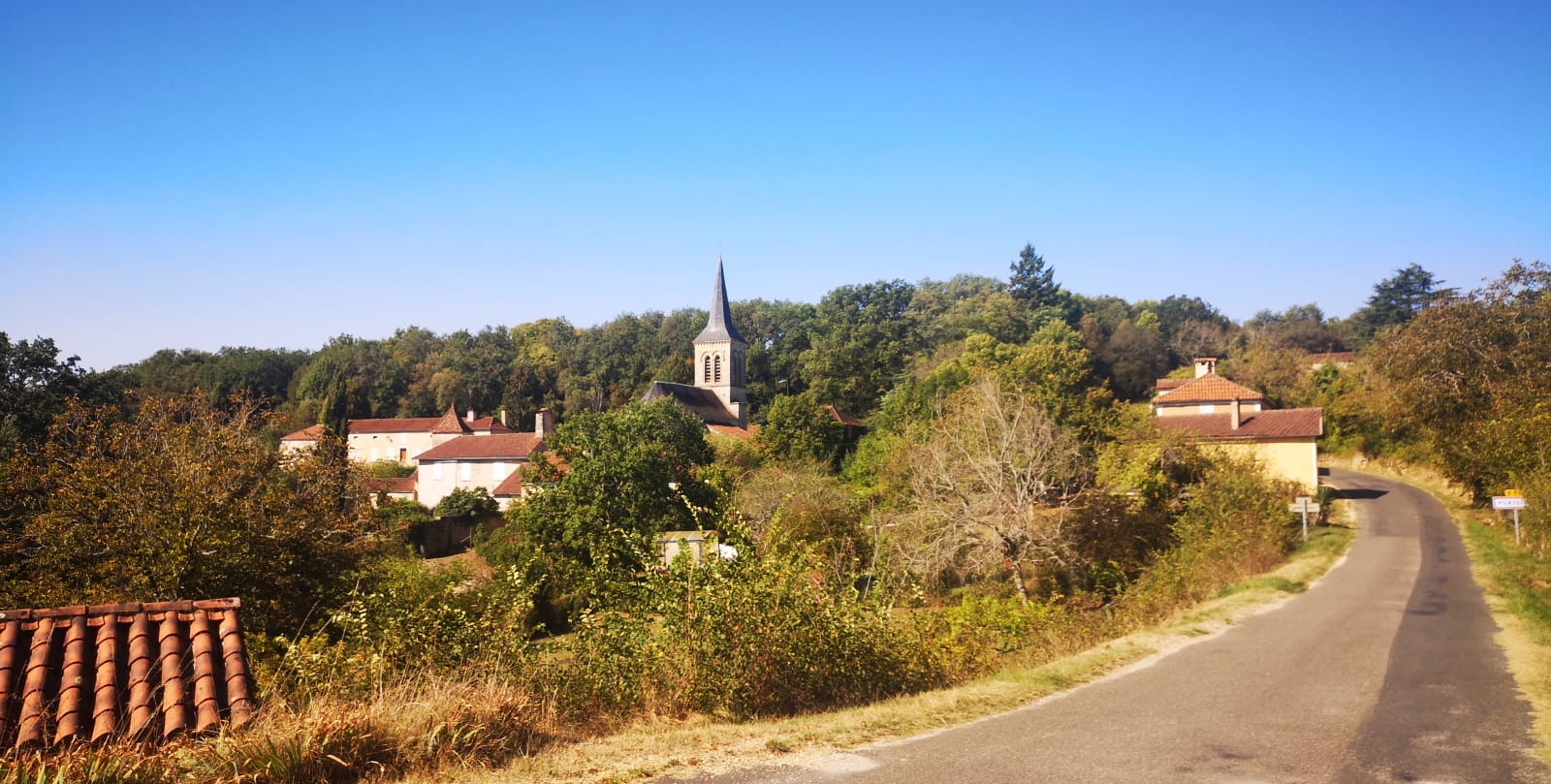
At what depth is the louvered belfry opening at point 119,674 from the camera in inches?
224

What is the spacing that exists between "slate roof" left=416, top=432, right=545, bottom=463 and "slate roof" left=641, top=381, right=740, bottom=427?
35.2 feet

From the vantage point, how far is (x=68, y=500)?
1419 cm

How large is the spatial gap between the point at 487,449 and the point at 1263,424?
141ft

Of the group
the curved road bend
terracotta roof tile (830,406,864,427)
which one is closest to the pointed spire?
terracotta roof tile (830,406,864,427)

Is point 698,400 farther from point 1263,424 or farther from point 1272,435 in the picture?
point 1272,435

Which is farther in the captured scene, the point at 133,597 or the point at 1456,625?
the point at 1456,625

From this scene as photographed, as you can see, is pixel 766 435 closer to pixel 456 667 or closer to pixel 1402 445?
pixel 1402 445

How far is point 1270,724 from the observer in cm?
809

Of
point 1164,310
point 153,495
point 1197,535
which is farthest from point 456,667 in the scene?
point 1164,310

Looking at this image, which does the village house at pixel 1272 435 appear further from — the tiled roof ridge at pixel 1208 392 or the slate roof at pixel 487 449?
the slate roof at pixel 487 449

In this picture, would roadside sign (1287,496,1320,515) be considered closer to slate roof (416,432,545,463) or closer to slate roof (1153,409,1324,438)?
slate roof (1153,409,1324,438)

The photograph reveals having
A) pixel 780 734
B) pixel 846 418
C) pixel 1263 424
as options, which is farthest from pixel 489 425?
pixel 780 734

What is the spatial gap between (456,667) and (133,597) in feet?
27.9

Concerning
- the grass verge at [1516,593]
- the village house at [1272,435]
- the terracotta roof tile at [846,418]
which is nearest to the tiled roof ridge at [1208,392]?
the village house at [1272,435]
